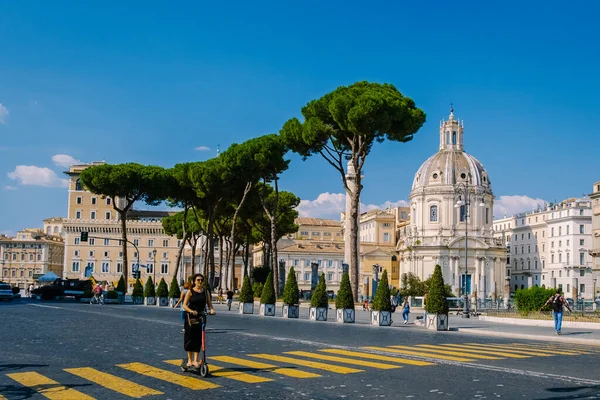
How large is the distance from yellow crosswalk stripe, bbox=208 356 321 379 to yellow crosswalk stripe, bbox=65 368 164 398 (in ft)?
8.46

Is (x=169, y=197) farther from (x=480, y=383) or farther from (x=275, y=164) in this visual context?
(x=480, y=383)

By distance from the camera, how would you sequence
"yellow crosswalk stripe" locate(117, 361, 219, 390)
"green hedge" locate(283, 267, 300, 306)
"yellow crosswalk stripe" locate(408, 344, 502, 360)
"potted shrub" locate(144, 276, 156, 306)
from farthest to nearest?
"potted shrub" locate(144, 276, 156, 306)
"green hedge" locate(283, 267, 300, 306)
"yellow crosswalk stripe" locate(408, 344, 502, 360)
"yellow crosswalk stripe" locate(117, 361, 219, 390)

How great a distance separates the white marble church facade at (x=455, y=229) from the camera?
9044 centimetres

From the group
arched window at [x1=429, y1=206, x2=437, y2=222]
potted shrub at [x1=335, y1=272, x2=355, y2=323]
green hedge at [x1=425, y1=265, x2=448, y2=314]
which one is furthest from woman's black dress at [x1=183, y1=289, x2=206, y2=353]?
arched window at [x1=429, y1=206, x2=437, y2=222]

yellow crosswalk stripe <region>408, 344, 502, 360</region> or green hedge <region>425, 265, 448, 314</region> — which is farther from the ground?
green hedge <region>425, 265, 448, 314</region>

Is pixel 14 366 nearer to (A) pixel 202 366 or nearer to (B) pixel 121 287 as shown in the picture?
(A) pixel 202 366

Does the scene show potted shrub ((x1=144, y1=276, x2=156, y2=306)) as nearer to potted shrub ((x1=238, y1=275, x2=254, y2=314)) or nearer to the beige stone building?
potted shrub ((x1=238, y1=275, x2=254, y2=314))

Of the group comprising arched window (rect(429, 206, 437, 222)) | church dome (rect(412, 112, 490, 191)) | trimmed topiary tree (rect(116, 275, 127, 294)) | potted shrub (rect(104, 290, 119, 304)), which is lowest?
potted shrub (rect(104, 290, 119, 304))

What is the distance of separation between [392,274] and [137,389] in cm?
9545

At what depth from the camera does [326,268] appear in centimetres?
10094

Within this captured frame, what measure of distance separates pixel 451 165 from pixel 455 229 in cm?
861

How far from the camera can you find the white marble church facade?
297ft

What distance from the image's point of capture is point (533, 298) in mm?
36250

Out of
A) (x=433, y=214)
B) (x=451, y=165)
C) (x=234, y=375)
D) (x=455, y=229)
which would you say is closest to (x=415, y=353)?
(x=234, y=375)
